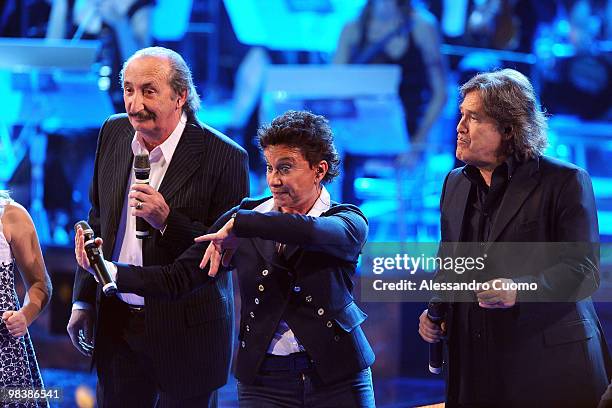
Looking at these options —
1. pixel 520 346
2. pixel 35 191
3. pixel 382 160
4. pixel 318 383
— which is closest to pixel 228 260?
pixel 318 383

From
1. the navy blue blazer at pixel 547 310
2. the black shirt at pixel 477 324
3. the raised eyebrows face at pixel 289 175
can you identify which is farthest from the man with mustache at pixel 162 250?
the navy blue blazer at pixel 547 310

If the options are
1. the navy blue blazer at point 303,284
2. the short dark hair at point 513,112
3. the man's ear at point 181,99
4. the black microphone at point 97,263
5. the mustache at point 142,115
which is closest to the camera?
the navy blue blazer at point 303,284

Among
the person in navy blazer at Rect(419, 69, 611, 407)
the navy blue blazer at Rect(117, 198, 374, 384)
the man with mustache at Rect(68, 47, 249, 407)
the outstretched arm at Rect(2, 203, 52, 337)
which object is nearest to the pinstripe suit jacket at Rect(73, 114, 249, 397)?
the man with mustache at Rect(68, 47, 249, 407)

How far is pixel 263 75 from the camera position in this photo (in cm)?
567

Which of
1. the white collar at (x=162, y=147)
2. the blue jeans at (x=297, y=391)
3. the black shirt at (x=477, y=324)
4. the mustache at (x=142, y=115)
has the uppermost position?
the mustache at (x=142, y=115)

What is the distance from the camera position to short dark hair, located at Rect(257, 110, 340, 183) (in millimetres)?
2471

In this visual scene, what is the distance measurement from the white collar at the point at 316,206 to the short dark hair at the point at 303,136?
77 mm

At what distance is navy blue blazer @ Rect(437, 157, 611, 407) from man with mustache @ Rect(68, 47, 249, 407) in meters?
0.84

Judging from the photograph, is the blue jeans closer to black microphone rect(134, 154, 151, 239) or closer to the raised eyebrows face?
the raised eyebrows face

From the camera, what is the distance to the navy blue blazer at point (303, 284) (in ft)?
7.73

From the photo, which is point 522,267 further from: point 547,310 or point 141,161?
point 141,161

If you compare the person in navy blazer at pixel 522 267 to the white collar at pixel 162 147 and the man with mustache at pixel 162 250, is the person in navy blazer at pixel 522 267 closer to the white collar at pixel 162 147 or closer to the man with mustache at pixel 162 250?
the man with mustache at pixel 162 250

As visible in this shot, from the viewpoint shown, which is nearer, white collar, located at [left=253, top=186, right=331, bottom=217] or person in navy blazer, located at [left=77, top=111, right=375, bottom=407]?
person in navy blazer, located at [left=77, top=111, right=375, bottom=407]

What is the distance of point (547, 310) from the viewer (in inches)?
102
